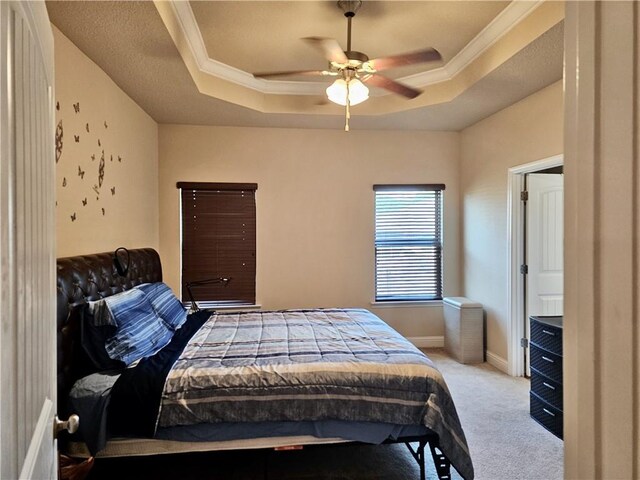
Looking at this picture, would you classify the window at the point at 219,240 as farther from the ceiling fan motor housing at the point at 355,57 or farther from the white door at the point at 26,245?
the white door at the point at 26,245

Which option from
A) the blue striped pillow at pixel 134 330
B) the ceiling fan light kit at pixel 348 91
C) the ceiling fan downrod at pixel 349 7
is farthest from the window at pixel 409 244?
the blue striped pillow at pixel 134 330

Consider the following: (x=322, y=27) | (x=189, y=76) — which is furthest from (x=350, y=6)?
(x=189, y=76)

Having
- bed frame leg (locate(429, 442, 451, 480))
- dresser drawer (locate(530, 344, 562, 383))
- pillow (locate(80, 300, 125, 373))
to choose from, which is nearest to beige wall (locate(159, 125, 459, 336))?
dresser drawer (locate(530, 344, 562, 383))

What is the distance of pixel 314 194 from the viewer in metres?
4.64

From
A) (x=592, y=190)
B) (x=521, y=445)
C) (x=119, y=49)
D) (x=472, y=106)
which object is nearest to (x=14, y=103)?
(x=592, y=190)

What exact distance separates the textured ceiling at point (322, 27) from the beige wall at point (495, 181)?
92cm

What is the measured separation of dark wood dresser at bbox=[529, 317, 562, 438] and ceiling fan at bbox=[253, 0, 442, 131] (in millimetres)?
1975

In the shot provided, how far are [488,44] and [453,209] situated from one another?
2190mm

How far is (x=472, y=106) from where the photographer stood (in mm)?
3861

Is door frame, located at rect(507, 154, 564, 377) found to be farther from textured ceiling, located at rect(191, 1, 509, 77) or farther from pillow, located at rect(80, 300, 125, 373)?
pillow, located at rect(80, 300, 125, 373)

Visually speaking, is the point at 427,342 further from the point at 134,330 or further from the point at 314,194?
the point at 134,330

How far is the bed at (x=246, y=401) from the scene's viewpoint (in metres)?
1.96

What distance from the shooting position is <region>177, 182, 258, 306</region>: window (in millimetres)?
4445

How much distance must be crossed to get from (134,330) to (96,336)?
223 millimetres
